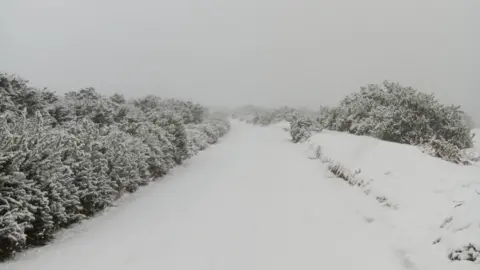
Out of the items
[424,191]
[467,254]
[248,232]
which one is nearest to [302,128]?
[424,191]

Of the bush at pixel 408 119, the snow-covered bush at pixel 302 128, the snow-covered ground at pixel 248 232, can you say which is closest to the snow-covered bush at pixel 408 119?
the bush at pixel 408 119

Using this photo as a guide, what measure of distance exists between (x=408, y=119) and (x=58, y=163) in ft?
53.4

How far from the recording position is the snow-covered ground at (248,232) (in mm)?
6207

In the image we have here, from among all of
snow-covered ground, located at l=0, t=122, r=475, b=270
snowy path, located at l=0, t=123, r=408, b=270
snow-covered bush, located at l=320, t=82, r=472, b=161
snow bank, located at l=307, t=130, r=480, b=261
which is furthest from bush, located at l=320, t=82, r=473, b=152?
snowy path, located at l=0, t=123, r=408, b=270

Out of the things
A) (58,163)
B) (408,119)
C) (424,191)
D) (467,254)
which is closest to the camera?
(467,254)

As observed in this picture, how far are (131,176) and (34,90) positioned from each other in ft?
16.1

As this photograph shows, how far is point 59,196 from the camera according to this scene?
7277 mm

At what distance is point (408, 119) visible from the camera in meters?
19.3

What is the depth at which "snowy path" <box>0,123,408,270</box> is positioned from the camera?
245 inches

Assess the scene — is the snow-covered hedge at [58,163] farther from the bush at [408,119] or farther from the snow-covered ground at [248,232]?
the bush at [408,119]

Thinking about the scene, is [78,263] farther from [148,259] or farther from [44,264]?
[148,259]

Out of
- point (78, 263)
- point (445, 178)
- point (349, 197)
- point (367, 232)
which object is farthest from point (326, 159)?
point (78, 263)

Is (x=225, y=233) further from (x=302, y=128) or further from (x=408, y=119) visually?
(x=302, y=128)

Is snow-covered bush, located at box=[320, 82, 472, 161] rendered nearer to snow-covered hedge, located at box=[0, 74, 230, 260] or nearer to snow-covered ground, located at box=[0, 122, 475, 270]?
snow-covered ground, located at box=[0, 122, 475, 270]
